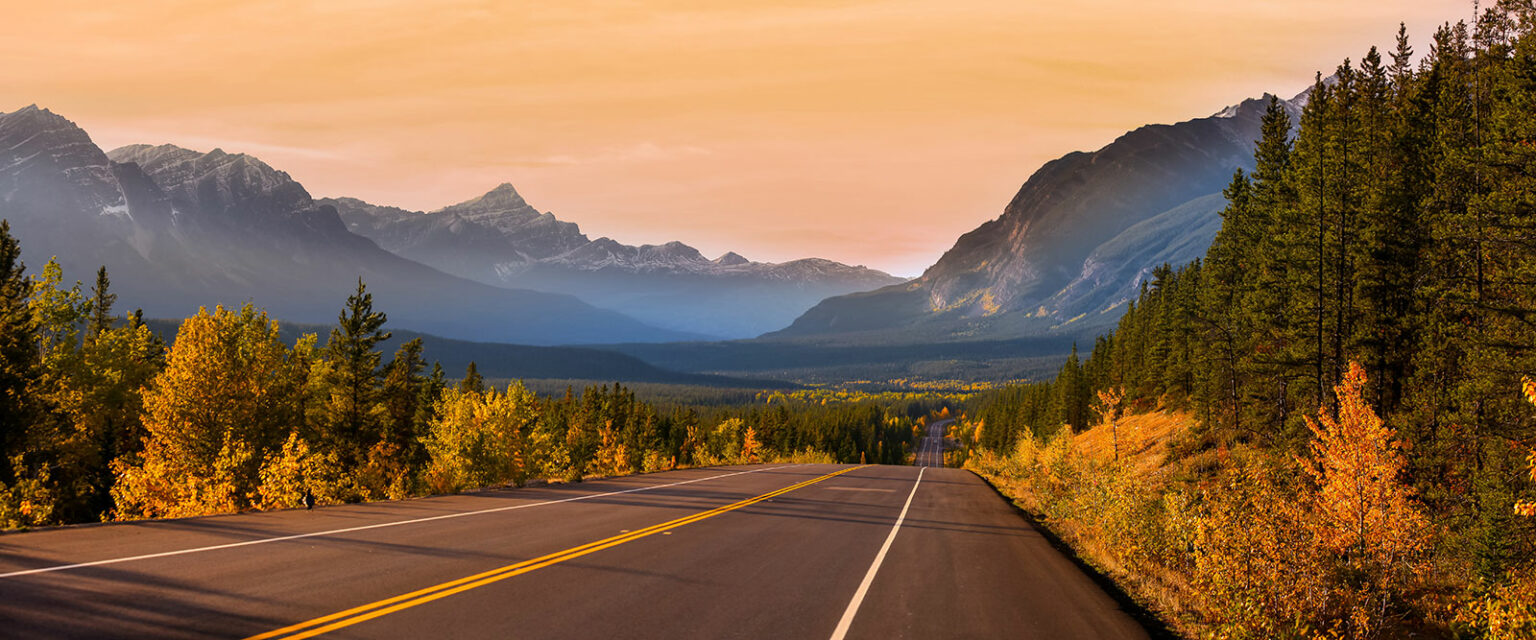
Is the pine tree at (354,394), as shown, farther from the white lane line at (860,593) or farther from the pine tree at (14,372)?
the white lane line at (860,593)

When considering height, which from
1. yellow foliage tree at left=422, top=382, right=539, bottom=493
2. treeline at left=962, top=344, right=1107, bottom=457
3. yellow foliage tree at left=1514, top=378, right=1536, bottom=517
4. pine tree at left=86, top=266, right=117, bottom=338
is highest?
pine tree at left=86, top=266, right=117, bottom=338

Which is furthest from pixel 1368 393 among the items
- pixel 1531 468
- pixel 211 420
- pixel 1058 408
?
pixel 1058 408

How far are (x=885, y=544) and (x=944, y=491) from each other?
63.0 feet

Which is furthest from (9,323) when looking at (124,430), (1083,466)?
(1083,466)

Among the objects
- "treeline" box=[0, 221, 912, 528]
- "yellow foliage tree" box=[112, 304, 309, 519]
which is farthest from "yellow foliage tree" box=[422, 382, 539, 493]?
"yellow foliage tree" box=[112, 304, 309, 519]

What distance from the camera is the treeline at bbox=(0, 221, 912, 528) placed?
87.9ft

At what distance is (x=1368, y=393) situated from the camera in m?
32.8

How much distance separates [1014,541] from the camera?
19.2 metres

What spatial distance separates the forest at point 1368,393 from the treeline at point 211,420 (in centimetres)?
1998

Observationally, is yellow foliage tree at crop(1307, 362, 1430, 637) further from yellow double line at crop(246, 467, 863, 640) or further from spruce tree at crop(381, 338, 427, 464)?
spruce tree at crop(381, 338, 427, 464)

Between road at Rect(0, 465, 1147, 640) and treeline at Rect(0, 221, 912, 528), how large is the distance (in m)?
7.52

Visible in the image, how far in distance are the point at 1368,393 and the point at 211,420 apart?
48.6m

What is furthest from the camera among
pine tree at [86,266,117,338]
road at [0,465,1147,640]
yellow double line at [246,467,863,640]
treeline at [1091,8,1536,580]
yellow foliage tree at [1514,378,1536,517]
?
pine tree at [86,266,117,338]

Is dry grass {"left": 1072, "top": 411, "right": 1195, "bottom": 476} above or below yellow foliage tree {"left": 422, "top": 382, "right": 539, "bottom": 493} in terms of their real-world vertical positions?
below
